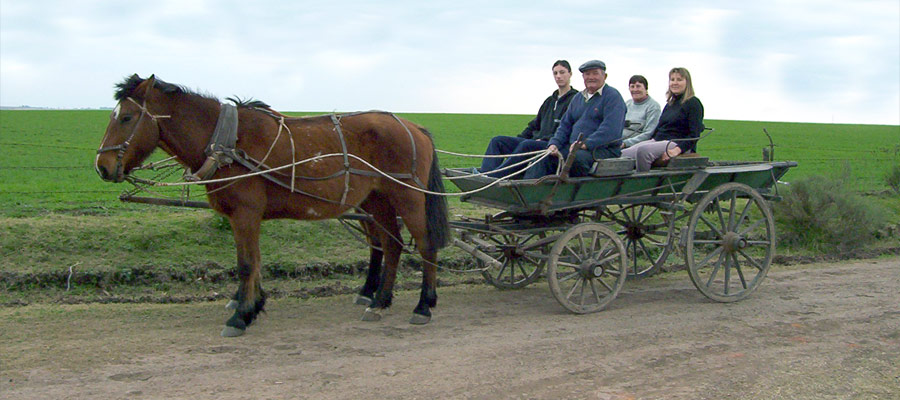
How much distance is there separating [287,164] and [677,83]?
13.8 feet

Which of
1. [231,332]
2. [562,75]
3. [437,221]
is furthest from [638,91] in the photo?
[231,332]

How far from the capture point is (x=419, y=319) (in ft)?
22.6

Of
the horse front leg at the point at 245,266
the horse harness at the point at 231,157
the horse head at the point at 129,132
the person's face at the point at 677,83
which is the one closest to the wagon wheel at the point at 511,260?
the horse harness at the point at 231,157

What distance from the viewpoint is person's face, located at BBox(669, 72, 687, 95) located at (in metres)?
8.33

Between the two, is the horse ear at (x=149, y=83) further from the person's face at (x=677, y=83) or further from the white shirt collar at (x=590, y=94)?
the person's face at (x=677, y=83)

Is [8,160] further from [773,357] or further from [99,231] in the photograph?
[773,357]

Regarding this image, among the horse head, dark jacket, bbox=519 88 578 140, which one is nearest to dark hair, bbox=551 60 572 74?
dark jacket, bbox=519 88 578 140

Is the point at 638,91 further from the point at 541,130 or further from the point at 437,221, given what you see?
the point at 437,221

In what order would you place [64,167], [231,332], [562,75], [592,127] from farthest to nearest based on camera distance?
[64,167]
[562,75]
[592,127]
[231,332]

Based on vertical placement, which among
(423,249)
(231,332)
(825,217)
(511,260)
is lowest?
(231,332)

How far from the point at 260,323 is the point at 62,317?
63.8 inches

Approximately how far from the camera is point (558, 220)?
8109mm

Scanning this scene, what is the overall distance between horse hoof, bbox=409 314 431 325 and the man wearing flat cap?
1723 mm

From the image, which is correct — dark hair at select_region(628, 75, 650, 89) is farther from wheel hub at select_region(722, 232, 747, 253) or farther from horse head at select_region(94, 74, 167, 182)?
horse head at select_region(94, 74, 167, 182)
